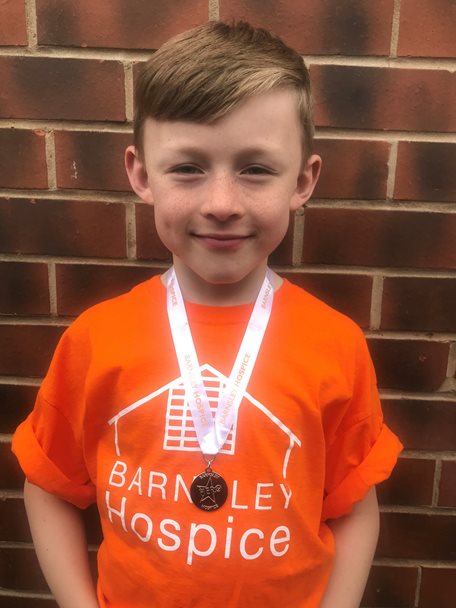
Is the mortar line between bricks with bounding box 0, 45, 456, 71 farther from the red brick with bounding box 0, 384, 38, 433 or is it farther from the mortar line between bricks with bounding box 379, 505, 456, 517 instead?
the mortar line between bricks with bounding box 379, 505, 456, 517

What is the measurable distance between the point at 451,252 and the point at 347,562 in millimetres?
840

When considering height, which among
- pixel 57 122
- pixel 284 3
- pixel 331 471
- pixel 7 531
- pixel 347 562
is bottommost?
pixel 7 531

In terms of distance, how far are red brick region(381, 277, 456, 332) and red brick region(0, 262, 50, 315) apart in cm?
94

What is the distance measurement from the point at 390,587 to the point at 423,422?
55cm

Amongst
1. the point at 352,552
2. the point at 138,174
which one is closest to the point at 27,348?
the point at 138,174

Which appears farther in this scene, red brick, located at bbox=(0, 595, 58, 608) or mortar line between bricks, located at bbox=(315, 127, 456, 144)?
red brick, located at bbox=(0, 595, 58, 608)

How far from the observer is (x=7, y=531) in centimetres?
204

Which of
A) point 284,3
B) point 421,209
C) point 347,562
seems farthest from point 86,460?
point 284,3

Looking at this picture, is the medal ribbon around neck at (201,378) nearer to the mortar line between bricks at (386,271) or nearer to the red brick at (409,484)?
the mortar line between bricks at (386,271)

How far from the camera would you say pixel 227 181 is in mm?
1277

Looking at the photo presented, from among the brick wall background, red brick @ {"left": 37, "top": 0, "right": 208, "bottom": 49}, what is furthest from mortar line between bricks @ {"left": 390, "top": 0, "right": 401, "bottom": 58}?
red brick @ {"left": 37, "top": 0, "right": 208, "bottom": 49}

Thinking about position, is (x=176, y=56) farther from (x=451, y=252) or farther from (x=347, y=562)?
(x=347, y=562)

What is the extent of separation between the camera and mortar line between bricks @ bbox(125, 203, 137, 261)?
1782 mm

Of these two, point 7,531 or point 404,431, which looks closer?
point 404,431
